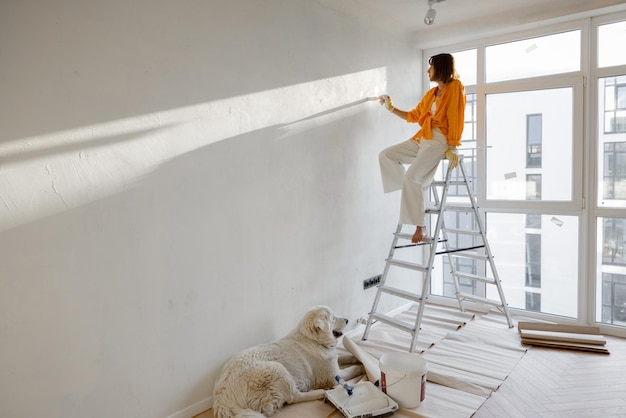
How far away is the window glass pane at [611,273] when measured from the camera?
3.55m

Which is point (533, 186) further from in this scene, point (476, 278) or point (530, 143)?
point (476, 278)

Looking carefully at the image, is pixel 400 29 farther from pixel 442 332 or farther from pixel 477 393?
pixel 477 393

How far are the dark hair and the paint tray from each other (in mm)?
2285

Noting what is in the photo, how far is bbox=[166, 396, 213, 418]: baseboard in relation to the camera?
235 cm

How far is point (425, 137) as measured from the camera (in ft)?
11.0

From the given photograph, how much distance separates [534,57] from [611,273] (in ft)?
6.56

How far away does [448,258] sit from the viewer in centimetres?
407

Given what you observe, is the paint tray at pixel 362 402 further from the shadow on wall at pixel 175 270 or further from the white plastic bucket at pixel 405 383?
the shadow on wall at pixel 175 270

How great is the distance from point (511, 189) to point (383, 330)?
5.91ft

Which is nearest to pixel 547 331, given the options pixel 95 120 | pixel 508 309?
pixel 508 309

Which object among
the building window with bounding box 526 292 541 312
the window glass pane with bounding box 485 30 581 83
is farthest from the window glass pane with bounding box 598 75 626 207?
the building window with bounding box 526 292 541 312

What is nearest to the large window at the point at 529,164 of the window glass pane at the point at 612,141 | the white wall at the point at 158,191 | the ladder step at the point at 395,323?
the window glass pane at the point at 612,141

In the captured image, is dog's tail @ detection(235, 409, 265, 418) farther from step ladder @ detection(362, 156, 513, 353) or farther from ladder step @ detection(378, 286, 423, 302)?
ladder step @ detection(378, 286, 423, 302)

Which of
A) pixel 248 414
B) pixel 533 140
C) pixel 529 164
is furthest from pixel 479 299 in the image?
pixel 248 414
